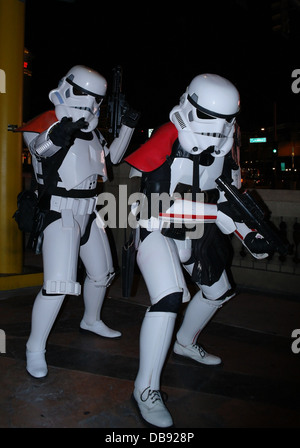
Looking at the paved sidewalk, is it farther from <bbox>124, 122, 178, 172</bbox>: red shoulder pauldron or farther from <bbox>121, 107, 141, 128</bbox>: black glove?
<bbox>121, 107, 141, 128</bbox>: black glove

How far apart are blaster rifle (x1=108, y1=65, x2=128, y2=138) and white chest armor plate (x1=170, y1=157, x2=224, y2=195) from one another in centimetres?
84

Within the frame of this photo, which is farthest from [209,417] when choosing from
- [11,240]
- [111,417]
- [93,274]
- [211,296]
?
[11,240]

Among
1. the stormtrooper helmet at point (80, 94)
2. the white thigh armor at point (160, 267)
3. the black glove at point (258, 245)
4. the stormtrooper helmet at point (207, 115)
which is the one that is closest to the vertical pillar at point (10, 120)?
the stormtrooper helmet at point (80, 94)

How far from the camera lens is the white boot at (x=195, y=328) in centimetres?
291

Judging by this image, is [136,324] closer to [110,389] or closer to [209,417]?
[110,389]

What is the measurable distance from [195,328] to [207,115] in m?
1.50

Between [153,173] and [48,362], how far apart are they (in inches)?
60.6

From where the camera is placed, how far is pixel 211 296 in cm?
282

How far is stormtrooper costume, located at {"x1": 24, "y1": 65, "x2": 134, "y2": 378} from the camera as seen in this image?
270 centimetres

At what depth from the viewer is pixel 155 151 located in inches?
96.1

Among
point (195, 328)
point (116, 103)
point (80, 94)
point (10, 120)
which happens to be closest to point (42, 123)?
point (80, 94)

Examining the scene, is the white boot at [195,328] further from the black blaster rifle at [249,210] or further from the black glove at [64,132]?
the black glove at [64,132]

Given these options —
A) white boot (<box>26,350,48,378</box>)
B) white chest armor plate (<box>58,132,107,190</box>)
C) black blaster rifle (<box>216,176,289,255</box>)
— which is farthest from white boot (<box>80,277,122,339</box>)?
black blaster rifle (<box>216,176,289,255</box>)

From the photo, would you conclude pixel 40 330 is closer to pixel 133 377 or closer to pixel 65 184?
pixel 133 377
